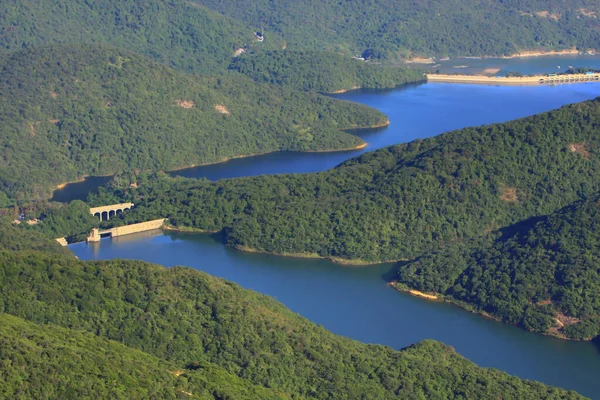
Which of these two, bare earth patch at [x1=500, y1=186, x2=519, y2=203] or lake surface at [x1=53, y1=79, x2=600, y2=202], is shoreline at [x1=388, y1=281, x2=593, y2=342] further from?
lake surface at [x1=53, y1=79, x2=600, y2=202]

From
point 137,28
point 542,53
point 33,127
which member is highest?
point 137,28

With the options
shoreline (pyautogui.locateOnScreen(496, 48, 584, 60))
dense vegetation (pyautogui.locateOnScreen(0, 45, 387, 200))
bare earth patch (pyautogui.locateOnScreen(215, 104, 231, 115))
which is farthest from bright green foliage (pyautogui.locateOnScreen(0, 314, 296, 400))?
shoreline (pyautogui.locateOnScreen(496, 48, 584, 60))

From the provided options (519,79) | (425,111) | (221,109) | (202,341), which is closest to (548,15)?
(519,79)

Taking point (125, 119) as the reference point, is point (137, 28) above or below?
above

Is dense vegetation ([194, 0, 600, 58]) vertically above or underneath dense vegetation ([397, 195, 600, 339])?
above

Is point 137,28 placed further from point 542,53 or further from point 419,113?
point 542,53

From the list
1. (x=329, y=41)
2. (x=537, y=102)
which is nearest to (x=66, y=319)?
(x=537, y=102)

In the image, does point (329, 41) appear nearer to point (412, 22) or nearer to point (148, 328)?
point (412, 22)
